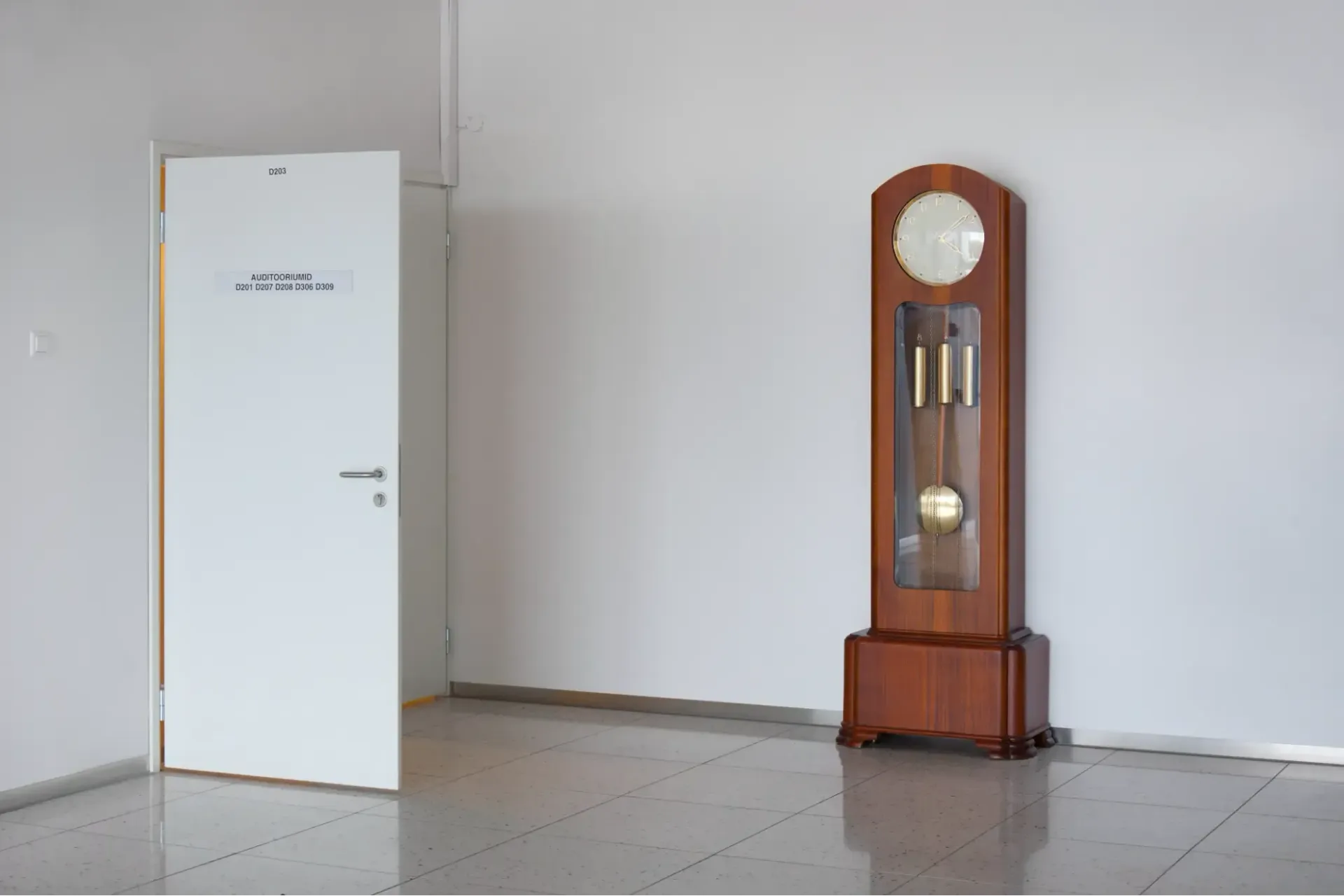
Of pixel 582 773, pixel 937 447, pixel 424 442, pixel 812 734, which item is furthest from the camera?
pixel 424 442

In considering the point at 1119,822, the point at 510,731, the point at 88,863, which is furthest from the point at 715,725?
the point at 88,863

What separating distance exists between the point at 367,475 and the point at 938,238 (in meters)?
2.01

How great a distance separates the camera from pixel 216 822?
12.3 ft

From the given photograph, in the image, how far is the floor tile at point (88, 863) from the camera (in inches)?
126

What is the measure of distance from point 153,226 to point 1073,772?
11.1 feet

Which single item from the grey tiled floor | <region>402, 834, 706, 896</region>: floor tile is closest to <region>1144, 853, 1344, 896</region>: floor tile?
the grey tiled floor

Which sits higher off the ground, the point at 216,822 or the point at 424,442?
the point at 424,442

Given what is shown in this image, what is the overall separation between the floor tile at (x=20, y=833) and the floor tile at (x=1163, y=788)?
284 centimetres

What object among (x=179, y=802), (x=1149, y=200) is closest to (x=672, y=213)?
(x=1149, y=200)

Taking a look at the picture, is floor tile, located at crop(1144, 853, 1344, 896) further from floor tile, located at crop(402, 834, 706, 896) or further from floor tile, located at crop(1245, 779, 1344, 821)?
floor tile, located at crop(402, 834, 706, 896)

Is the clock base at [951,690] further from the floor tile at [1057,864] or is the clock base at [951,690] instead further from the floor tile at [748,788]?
the floor tile at [1057,864]

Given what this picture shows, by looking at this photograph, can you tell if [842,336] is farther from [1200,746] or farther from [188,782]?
[188,782]

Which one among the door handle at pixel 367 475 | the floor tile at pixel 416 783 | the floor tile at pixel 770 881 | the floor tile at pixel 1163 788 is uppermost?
the door handle at pixel 367 475

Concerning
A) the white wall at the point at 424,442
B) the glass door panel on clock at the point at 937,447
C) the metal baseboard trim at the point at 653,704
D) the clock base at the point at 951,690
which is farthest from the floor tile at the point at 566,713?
the glass door panel on clock at the point at 937,447
